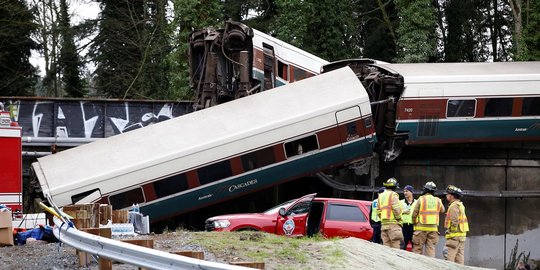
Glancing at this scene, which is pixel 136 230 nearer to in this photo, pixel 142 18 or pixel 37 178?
pixel 37 178

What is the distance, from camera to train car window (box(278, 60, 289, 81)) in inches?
1169

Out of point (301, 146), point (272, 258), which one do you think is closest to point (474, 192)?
point (301, 146)

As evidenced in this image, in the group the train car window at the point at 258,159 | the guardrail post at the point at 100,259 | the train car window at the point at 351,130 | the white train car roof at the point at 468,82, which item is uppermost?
the white train car roof at the point at 468,82

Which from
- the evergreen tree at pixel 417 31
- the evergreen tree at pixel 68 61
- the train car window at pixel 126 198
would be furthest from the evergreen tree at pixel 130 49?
the train car window at pixel 126 198

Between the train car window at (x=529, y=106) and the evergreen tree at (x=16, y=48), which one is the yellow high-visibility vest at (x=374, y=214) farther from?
the evergreen tree at (x=16, y=48)

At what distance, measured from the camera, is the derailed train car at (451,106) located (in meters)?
25.3

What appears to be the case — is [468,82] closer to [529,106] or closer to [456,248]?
[529,106]

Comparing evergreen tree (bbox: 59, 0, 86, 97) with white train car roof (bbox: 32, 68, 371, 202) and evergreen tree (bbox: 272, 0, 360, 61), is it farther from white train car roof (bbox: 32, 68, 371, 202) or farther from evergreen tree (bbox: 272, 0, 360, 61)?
white train car roof (bbox: 32, 68, 371, 202)

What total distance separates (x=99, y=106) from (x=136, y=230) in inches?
596

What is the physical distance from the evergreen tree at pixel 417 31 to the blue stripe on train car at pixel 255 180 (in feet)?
59.9

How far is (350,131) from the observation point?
77.8 feet

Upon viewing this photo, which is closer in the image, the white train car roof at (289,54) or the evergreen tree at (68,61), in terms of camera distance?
the white train car roof at (289,54)

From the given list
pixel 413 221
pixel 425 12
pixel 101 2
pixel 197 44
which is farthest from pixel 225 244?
pixel 101 2

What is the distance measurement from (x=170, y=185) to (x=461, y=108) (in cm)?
803
